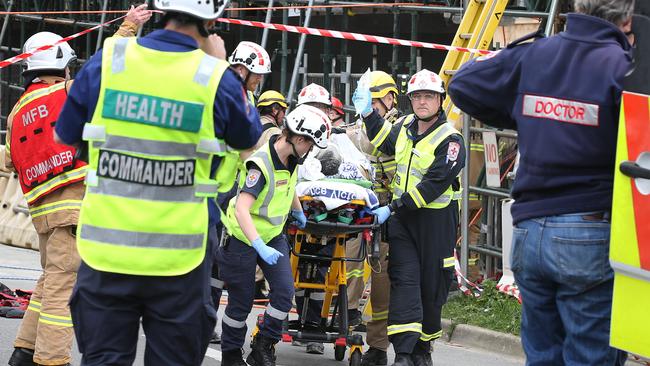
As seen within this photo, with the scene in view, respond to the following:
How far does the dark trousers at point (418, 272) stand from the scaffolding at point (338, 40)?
2.69 meters

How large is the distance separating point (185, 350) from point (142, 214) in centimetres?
52

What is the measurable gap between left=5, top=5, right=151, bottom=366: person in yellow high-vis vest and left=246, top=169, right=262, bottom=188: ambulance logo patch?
958 millimetres

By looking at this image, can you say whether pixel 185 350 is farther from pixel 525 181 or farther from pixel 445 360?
pixel 445 360

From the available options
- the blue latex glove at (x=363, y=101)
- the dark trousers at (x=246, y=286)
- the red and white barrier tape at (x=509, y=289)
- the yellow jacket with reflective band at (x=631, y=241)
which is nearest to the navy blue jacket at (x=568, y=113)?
the yellow jacket with reflective band at (x=631, y=241)

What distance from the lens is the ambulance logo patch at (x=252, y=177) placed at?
7660mm

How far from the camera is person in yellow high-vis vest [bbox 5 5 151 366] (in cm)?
721

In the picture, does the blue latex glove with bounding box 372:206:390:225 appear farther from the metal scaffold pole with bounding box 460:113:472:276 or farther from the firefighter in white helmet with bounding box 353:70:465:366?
the metal scaffold pole with bounding box 460:113:472:276

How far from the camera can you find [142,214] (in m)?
4.61

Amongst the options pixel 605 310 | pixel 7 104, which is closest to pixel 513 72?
pixel 605 310

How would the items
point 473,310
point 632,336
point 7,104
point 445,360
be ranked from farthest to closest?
point 7,104 < point 473,310 < point 445,360 < point 632,336

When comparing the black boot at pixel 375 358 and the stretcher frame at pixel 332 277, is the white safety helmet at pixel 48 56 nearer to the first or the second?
the stretcher frame at pixel 332 277

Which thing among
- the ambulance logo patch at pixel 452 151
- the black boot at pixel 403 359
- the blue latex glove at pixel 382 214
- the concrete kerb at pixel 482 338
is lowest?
the concrete kerb at pixel 482 338

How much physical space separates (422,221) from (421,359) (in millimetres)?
911

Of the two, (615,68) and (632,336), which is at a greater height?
(615,68)
